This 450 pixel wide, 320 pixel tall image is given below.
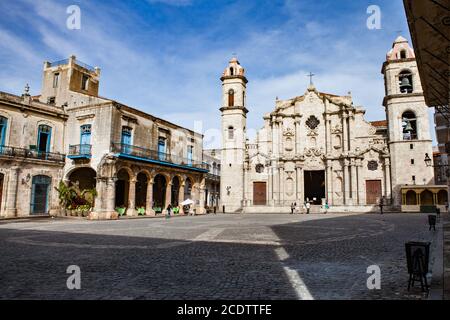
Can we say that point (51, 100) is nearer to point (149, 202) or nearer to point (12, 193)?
point (12, 193)

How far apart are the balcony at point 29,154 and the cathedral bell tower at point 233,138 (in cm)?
1875

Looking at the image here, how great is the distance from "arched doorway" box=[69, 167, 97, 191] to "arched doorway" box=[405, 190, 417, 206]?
29187mm

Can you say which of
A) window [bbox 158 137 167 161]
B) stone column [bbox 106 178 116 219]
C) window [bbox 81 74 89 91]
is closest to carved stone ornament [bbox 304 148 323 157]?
window [bbox 158 137 167 161]

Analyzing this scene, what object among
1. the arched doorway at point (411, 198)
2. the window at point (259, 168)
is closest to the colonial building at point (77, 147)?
the window at point (259, 168)

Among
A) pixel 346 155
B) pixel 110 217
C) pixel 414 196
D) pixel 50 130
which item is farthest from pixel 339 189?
→ pixel 50 130

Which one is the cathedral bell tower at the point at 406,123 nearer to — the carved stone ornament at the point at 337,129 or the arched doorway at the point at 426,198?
the arched doorway at the point at 426,198

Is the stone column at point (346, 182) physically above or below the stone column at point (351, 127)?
below

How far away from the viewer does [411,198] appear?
109 ft

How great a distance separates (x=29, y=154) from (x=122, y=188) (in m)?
7.55

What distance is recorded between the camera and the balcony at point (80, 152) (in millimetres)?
24766

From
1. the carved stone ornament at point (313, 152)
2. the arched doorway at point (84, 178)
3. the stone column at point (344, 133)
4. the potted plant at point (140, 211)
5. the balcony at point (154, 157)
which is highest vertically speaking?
the stone column at point (344, 133)

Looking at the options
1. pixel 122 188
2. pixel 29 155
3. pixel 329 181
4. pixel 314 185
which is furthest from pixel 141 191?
pixel 314 185

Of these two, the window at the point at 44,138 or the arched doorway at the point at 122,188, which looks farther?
the arched doorway at the point at 122,188

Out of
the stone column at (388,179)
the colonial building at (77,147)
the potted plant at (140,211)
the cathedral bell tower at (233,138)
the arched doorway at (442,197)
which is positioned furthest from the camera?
the cathedral bell tower at (233,138)
